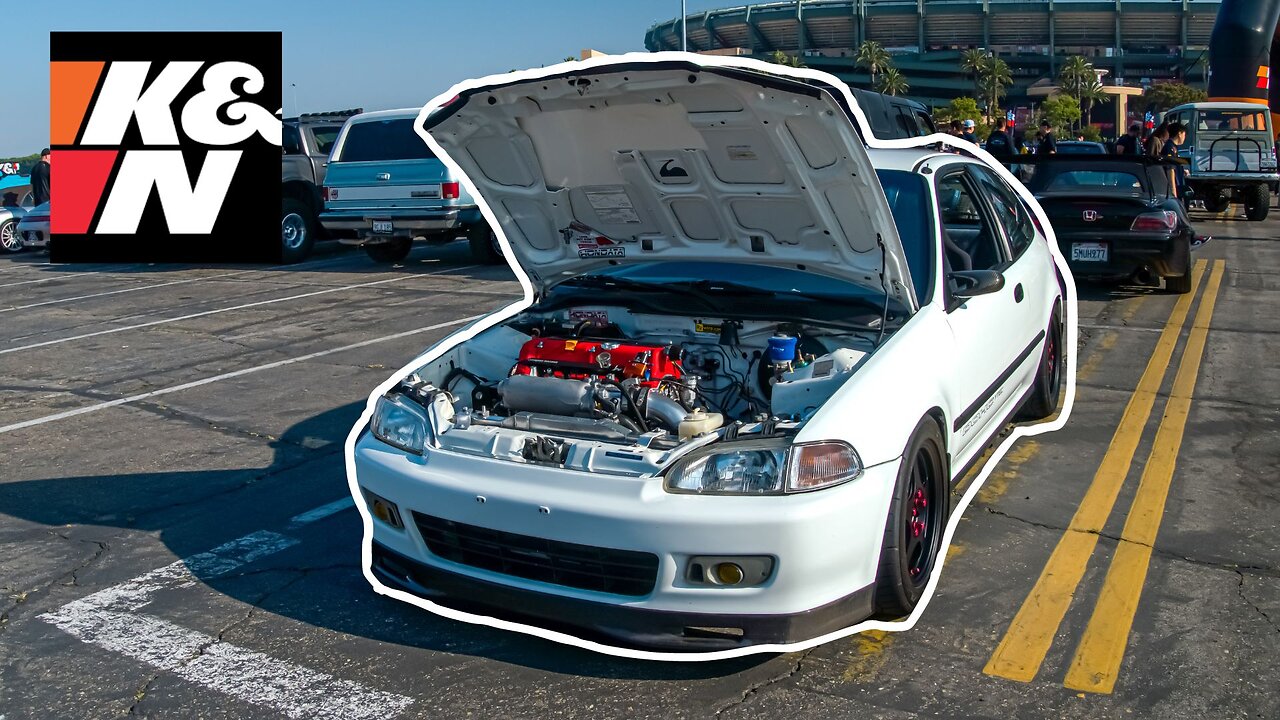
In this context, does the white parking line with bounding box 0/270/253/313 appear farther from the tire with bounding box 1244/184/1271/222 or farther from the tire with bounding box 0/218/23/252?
the tire with bounding box 1244/184/1271/222

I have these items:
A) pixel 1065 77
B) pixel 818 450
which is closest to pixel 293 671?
pixel 818 450

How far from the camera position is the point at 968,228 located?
217 inches

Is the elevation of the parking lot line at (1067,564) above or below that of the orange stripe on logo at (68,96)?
below

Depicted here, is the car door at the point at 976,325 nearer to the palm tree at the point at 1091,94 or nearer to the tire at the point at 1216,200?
the tire at the point at 1216,200

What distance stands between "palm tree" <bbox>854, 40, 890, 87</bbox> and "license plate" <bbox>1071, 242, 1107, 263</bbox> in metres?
93.3

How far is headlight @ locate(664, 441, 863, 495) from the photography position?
3.32 meters

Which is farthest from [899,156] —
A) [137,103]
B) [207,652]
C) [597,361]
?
[137,103]

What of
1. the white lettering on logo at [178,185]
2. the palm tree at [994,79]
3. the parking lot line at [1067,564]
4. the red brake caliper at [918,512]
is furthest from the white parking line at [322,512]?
the palm tree at [994,79]

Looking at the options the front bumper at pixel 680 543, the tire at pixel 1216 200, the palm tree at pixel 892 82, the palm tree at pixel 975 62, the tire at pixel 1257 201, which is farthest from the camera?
the palm tree at pixel 975 62

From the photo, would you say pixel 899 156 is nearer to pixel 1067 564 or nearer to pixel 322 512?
pixel 1067 564

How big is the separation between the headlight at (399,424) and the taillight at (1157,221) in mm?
8050

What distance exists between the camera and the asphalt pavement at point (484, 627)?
342 centimetres

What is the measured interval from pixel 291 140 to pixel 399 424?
1407 cm

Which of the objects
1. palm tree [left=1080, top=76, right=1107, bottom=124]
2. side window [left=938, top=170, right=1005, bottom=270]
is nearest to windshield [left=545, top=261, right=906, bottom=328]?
side window [left=938, top=170, right=1005, bottom=270]
